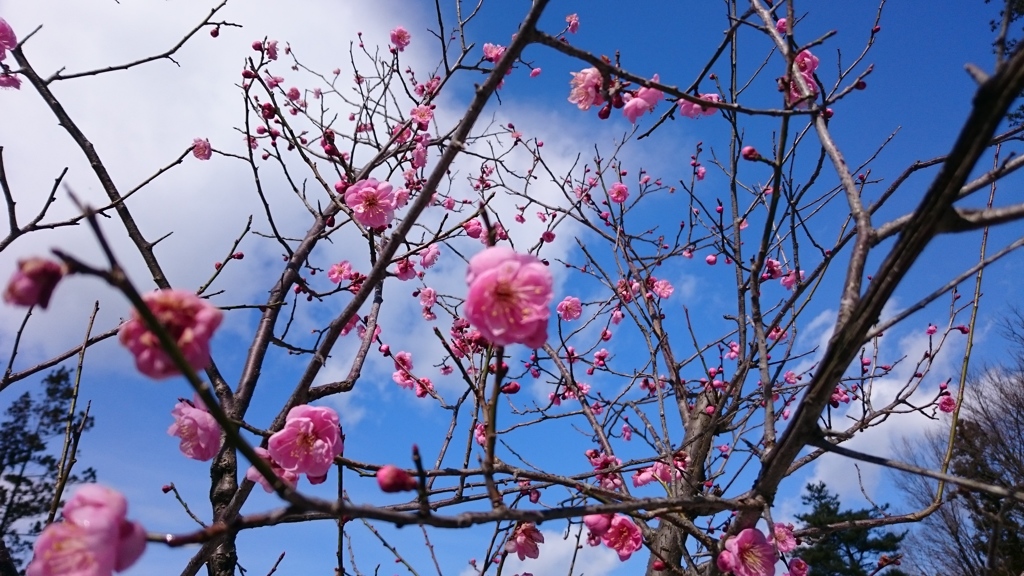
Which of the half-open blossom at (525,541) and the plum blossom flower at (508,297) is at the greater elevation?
the plum blossom flower at (508,297)

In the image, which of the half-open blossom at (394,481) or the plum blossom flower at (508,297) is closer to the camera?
the half-open blossom at (394,481)

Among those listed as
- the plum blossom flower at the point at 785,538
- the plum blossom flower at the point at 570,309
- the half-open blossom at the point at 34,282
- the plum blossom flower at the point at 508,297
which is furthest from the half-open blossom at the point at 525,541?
the plum blossom flower at the point at 570,309

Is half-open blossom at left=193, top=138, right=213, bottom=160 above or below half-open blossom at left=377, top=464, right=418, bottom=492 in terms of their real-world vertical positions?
above

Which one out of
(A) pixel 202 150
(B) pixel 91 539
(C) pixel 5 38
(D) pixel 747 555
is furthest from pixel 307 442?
(A) pixel 202 150

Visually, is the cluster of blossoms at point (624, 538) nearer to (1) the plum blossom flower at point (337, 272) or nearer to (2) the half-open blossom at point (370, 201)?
(2) the half-open blossom at point (370, 201)

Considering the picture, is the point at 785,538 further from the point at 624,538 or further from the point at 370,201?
the point at 370,201

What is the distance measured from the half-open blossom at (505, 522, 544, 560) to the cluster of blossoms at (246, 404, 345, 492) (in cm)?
74

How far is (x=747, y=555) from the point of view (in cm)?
146

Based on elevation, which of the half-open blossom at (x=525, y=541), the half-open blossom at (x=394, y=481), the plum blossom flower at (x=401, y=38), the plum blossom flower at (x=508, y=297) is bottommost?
the half-open blossom at (x=394, y=481)

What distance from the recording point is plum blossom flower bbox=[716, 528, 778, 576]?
140cm

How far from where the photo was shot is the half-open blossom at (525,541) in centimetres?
196

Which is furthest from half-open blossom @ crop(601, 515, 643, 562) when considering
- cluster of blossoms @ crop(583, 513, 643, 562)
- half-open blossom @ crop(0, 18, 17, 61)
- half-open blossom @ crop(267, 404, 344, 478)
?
half-open blossom @ crop(0, 18, 17, 61)

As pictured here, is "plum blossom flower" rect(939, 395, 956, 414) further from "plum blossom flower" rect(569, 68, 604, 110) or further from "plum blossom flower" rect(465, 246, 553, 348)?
"plum blossom flower" rect(465, 246, 553, 348)

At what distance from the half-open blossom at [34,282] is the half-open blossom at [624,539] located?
177 cm
